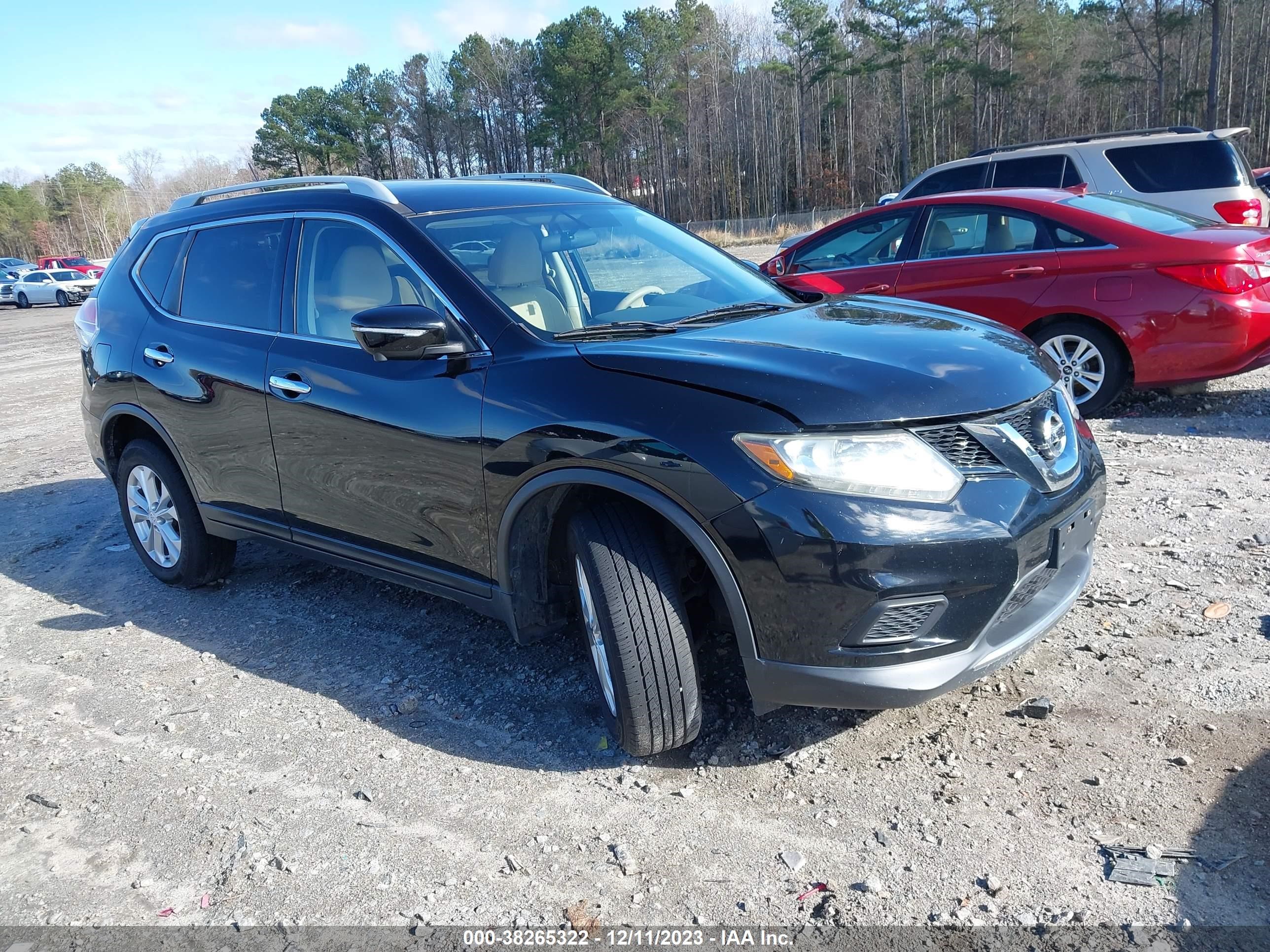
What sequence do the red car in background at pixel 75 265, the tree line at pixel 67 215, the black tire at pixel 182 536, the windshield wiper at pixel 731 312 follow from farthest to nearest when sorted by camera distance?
the tree line at pixel 67 215 < the red car in background at pixel 75 265 < the black tire at pixel 182 536 < the windshield wiper at pixel 731 312

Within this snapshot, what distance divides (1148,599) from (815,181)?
6648 centimetres

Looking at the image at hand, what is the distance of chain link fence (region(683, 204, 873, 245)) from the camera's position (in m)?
42.3

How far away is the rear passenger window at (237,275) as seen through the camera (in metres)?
3.93

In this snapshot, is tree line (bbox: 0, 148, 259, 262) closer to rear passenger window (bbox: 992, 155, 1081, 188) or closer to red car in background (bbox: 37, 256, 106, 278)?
red car in background (bbox: 37, 256, 106, 278)

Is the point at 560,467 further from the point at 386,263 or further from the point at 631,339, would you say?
the point at 386,263

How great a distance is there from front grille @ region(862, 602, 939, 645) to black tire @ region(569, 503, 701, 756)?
22.9 inches

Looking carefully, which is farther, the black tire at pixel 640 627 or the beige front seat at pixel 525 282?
the beige front seat at pixel 525 282

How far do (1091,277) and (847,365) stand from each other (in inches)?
165

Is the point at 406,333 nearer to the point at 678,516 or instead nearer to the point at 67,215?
the point at 678,516

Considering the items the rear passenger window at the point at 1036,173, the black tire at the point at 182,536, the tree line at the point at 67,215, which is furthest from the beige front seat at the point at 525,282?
the tree line at the point at 67,215

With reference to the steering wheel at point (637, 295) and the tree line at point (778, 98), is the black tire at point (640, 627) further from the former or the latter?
the tree line at point (778, 98)

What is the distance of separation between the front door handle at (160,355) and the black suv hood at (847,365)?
2.43 metres

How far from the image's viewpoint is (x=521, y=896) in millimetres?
2469

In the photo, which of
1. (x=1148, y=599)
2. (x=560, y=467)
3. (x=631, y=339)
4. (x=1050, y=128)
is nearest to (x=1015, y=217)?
(x=1148, y=599)
